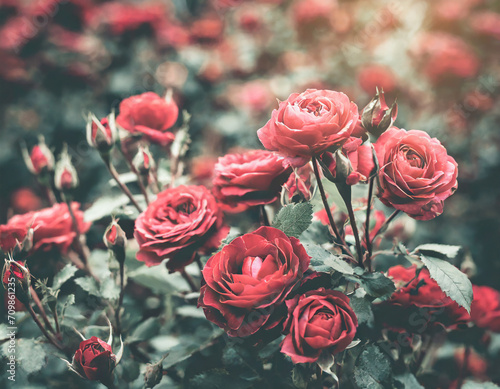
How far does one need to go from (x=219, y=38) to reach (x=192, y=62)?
0.18m

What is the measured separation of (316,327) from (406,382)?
278mm

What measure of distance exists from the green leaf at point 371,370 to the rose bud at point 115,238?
1.36 ft

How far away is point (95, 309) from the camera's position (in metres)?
0.83

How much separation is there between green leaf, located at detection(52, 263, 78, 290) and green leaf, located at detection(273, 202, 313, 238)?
1.28 feet

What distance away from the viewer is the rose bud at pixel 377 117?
0.54 m

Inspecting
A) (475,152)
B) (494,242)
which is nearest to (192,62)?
(475,152)

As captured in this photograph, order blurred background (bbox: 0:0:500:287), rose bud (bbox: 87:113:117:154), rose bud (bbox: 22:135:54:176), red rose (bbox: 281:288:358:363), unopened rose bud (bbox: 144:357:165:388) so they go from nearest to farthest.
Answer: red rose (bbox: 281:288:358:363)
unopened rose bud (bbox: 144:357:165:388)
rose bud (bbox: 87:113:117:154)
rose bud (bbox: 22:135:54:176)
blurred background (bbox: 0:0:500:287)

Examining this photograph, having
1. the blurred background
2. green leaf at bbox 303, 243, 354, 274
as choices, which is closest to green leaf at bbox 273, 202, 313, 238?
green leaf at bbox 303, 243, 354, 274

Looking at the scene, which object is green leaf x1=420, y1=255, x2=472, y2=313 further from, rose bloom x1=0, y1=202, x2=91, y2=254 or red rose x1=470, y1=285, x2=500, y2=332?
rose bloom x1=0, y1=202, x2=91, y2=254

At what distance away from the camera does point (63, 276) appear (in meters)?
0.70

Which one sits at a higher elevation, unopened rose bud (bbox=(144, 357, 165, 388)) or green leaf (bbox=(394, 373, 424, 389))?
unopened rose bud (bbox=(144, 357, 165, 388))

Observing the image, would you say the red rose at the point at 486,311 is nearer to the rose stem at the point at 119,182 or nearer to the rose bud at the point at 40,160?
the rose stem at the point at 119,182

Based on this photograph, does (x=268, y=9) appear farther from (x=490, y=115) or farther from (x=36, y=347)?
(x=36, y=347)

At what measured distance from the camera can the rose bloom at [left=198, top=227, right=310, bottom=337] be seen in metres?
0.49
